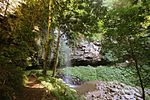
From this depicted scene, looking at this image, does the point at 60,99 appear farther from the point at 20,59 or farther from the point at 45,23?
the point at 45,23


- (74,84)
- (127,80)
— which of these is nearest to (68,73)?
(74,84)

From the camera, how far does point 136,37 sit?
9.34 metres

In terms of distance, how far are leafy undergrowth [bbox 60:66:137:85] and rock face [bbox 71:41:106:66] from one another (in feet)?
2.37

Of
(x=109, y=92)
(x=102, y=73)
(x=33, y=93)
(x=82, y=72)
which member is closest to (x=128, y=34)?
(x=33, y=93)

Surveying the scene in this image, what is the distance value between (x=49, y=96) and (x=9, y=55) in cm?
217

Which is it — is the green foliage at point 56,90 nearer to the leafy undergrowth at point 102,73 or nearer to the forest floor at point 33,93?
the forest floor at point 33,93

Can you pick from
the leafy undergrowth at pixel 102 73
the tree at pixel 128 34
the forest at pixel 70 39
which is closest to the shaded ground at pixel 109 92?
the forest at pixel 70 39

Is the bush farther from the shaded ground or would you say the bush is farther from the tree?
the shaded ground

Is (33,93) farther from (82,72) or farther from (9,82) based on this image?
(82,72)

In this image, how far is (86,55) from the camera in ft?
65.4

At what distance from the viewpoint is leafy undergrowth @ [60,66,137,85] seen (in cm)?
1819

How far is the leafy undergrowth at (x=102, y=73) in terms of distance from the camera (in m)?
18.2

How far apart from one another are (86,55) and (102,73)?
2.12 meters

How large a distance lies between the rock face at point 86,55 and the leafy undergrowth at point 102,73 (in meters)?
0.72
